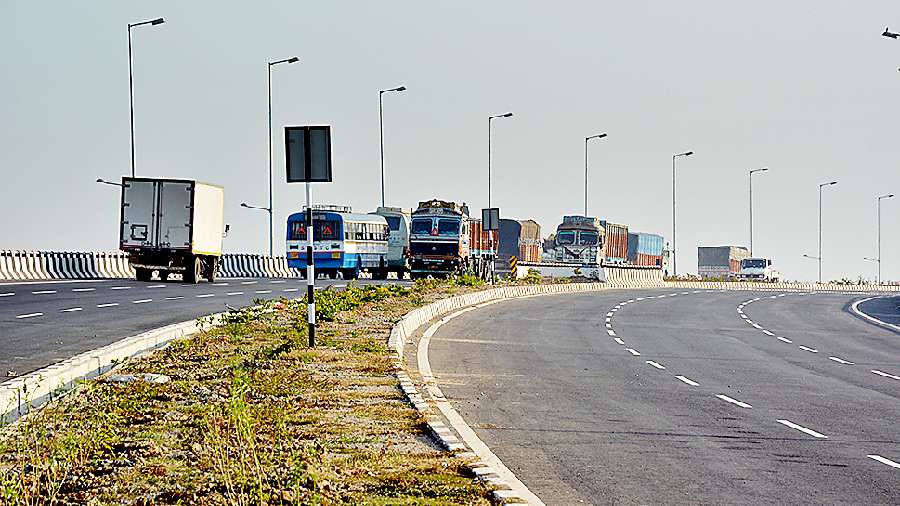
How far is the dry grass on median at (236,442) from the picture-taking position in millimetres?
8820

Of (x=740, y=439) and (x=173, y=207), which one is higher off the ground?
(x=173, y=207)

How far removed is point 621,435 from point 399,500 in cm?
516

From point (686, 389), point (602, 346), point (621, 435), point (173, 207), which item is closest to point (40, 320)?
point (602, 346)

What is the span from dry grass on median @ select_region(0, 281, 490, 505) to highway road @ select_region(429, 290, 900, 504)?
40.8 inches

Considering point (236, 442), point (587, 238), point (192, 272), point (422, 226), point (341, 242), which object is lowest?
point (236, 442)

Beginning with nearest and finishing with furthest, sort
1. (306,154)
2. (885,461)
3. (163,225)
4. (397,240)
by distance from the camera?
1. (885,461)
2. (306,154)
3. (163,225)
4. (397,240)

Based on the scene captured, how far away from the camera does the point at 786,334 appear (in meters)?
34.3

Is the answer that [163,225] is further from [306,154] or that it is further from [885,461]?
[885,461]

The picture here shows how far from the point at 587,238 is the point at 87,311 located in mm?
56273

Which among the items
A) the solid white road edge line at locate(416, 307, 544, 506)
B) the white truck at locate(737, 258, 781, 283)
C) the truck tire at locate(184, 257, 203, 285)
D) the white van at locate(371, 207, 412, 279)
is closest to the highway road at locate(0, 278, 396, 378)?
the truck tire at locate(184, 257, 203, 285)

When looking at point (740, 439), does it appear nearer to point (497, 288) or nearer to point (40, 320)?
point (40, 320)

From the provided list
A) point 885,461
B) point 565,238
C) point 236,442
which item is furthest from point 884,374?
point 565,238

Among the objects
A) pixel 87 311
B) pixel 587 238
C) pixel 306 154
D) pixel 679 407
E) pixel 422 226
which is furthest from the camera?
pixel 587 238

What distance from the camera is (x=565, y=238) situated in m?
83.8
